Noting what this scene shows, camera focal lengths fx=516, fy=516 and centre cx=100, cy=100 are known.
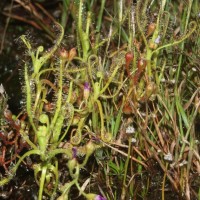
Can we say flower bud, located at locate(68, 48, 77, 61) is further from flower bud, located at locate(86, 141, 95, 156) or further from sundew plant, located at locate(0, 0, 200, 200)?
flower bud, located at locate(86, 141, 95, 156)

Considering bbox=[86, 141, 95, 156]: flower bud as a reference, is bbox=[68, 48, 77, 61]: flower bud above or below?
above

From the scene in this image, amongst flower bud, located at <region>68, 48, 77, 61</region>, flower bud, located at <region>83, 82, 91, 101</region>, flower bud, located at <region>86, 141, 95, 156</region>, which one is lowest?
flower bud, located at <region>86, 141, 95, 156</region>

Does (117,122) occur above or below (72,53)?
below

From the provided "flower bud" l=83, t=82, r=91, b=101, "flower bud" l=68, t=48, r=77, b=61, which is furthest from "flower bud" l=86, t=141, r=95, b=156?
"flower bud" l=68, t=48, r=77, b=61

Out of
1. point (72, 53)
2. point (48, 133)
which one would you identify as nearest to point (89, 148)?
point (48, 133)

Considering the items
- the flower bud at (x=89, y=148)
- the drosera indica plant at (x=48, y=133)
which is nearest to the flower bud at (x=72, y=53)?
the drosera indica plant at (x=48, y=133)

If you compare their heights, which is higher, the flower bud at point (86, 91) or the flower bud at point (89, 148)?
the flower bud at point (86, 91)

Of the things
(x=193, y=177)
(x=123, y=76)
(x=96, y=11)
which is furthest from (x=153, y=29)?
(x=96, y=11)

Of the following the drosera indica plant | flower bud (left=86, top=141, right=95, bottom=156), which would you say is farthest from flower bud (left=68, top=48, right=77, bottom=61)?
flower bud (left=86, top=141, right=95, bottom=156)

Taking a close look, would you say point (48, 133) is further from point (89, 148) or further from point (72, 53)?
point (72, 53)

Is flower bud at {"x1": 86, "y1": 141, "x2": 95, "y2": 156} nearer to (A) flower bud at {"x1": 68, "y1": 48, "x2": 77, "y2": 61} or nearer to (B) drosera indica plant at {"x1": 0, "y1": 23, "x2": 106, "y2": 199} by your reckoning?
(B) drosera indica plant at {"x1": 0, "y1": 23, "x2": 106, "y2": 199}

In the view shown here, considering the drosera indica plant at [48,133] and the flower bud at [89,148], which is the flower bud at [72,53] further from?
the flower bud at [89,148]

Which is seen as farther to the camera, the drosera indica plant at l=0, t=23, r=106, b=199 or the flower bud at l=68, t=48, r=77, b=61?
the flower bud at l=68, t=48, r=77, b=61
